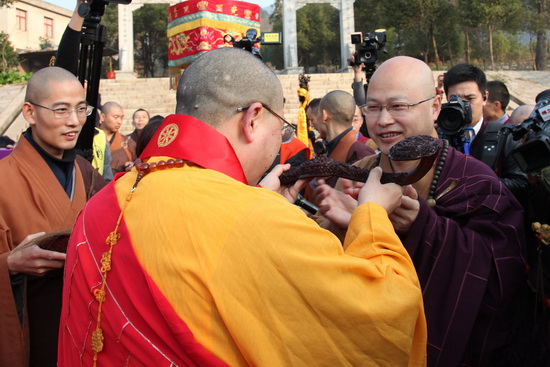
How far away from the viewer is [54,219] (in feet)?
8.07

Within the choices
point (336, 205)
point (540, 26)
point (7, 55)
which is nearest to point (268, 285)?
point (336, 205)

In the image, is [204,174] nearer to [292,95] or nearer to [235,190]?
[235,190]

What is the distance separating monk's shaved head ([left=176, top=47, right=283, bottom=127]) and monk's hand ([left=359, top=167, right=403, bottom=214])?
1.25ft

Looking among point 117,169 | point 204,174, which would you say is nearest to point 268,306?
point 204,174

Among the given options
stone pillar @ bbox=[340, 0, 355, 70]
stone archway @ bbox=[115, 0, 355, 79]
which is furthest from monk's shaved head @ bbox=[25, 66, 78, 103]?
stone pillar @ bbox=[340, 0, 355, 70]

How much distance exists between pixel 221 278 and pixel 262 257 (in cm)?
11

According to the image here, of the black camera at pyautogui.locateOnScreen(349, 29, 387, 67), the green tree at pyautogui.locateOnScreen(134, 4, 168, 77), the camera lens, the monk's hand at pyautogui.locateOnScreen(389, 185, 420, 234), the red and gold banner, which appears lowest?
the monk's hand at pyautogui.locateOnScreen(389, 185, 420, 234)

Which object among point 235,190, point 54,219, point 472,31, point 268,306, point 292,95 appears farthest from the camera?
point 472,31

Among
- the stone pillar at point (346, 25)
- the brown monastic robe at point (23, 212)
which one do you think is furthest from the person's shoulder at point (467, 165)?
the stone pillar at point (346, 25)

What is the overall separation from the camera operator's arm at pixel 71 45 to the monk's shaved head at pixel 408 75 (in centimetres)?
168

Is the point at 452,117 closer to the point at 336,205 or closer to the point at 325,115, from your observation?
the point at 336,205

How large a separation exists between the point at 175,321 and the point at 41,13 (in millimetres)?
40324

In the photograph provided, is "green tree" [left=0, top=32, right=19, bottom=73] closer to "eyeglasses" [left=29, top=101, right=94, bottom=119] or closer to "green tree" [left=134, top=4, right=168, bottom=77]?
"green tree" [left=134, top=4, right=168, bottom=77]

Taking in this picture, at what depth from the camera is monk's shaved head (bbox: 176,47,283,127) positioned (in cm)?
151
